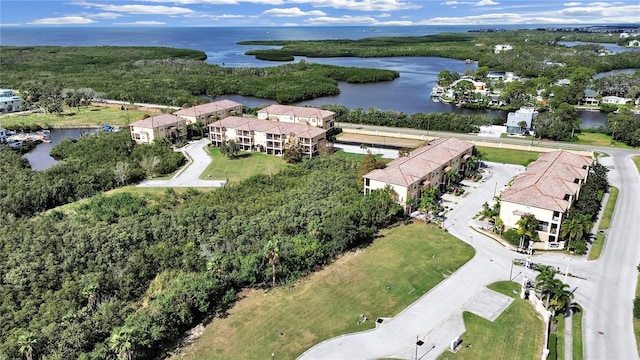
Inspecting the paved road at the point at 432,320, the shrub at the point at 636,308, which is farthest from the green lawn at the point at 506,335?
the shrub at the point at 636,308

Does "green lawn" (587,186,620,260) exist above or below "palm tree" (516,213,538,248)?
below

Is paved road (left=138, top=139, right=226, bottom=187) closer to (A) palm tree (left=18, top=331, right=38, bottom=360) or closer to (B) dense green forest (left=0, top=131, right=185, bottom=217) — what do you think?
(B) dense green forest (left=0, top=131, right=185, bottom=217)

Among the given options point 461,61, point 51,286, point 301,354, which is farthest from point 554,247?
point 461,61

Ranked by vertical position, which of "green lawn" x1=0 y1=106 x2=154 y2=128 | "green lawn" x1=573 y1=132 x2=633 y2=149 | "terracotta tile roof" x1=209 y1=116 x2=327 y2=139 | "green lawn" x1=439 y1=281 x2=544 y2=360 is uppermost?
"terracotta tile roof" x1=209 y1=116 x2=327 y2=139

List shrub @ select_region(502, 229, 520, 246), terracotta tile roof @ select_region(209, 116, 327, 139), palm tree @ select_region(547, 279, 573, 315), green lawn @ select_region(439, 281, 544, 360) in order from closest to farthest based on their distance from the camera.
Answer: green lawn @ select_region(439, 281, 544, 360) < palm tree @ select_region(547, 279, 573, 315) < shrub @ select_region(502, 229, 520, 246) < terracotta tile roof @ select_region(209, 116, 327, 139)

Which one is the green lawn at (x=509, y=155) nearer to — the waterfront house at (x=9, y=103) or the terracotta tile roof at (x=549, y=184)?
the terracotta tile roof at (x=549, y=184)

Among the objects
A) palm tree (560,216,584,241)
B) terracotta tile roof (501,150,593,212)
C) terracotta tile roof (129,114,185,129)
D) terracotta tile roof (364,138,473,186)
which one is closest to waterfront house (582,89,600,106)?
terracotta tile roof (501,150,593,212)

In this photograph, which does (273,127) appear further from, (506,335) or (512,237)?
(506,335)
